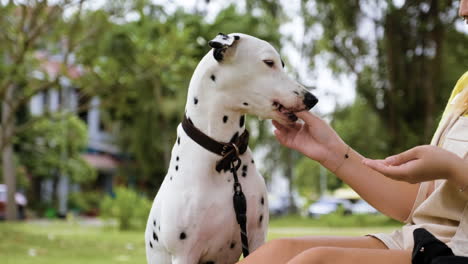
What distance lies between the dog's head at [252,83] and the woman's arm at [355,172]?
8cm

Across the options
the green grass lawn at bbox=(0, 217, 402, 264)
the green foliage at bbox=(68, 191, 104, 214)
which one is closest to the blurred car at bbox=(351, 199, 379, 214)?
the green grass lawn at bbox=(0, 217, 402, 264)

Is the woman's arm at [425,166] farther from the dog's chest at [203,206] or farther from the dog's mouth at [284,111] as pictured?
the dog's chest at [203,206]

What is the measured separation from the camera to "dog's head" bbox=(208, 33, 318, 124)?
2.22 meters

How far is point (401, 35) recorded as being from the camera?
59.4 ft

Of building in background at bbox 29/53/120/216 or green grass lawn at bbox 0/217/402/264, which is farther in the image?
building in background at bbox 29/53/120/216

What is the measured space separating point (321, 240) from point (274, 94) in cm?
53

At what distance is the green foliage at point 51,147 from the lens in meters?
24.3

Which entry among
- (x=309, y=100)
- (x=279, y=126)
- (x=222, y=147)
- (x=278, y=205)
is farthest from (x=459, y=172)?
(x=278, y=205)

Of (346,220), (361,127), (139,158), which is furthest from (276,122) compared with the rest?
(139,158)

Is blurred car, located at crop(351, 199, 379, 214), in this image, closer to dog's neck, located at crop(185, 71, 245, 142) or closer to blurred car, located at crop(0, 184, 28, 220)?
blurred car, located at crop(0, 184, 28, 220)

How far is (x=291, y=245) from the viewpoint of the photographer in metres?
1.90

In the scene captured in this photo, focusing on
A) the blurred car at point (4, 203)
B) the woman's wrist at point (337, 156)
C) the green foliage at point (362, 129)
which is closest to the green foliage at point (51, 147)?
the blurred car at point (4, 203)

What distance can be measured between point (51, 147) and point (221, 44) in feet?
78.6

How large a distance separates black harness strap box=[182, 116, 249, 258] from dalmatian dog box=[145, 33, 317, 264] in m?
0.02
